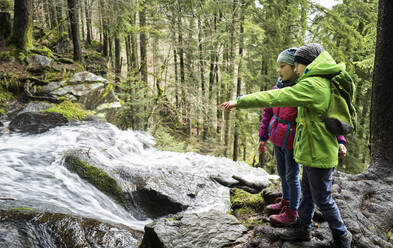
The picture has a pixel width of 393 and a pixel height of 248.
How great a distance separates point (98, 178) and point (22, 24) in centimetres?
782

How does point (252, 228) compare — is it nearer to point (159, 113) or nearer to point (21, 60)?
point (159, 113)

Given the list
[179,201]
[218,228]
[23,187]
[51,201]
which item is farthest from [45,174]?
[218,228]

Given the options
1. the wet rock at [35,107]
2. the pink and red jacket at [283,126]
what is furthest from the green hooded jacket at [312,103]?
the wet rock at [35,107]

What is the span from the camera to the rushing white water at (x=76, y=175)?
3.88 meters

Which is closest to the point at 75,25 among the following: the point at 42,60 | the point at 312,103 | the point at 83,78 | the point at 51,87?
the point at 42,60

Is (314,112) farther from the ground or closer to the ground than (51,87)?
closer to the ground

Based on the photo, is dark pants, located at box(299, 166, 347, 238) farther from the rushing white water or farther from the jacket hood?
the rushing white water

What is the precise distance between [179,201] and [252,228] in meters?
1.67

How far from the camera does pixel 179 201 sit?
4.59 m

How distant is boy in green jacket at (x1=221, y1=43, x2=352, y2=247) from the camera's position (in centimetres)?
213

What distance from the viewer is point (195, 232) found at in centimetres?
303

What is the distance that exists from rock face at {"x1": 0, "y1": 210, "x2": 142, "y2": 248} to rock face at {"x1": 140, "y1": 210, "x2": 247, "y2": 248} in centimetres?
45

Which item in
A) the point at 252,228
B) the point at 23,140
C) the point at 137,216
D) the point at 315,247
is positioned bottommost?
the point at 137,216

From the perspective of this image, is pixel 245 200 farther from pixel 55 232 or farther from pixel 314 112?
pixel 55 232
